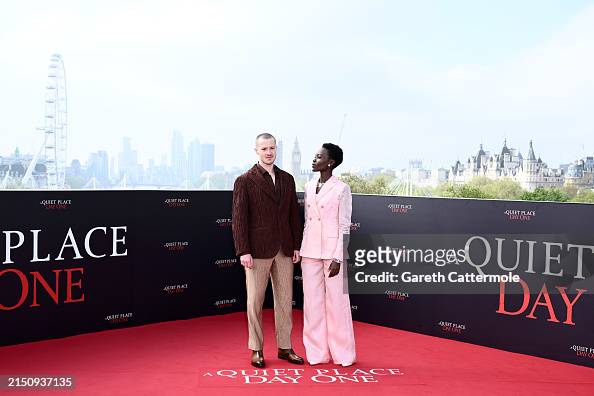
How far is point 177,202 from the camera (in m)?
6.34

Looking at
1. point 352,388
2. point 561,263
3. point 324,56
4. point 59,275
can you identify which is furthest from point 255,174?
point 324,56

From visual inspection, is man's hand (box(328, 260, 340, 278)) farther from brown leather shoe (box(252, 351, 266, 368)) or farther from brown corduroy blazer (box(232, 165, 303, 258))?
brown leather shoe (box(252, 351, 266, 368))

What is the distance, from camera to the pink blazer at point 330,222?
4645mm

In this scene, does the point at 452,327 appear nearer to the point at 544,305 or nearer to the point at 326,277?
the point at 544,305

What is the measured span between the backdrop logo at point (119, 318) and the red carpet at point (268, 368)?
0.11m

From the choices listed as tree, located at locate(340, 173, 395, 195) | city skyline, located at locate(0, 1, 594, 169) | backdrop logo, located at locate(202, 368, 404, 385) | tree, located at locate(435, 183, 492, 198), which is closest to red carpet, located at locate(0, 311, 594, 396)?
backdrop logo, located at locate(202, 368, 404, 385)

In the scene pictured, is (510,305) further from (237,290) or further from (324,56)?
(324,56)

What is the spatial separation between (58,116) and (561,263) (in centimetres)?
1844

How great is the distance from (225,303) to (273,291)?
2.05 metres

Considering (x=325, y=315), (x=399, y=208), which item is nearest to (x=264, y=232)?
(x=325, y=315)

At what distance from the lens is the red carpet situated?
4.26 m

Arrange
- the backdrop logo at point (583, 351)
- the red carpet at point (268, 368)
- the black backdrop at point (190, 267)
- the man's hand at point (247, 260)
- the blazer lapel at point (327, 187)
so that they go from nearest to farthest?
the red carpet at point (268, 368) < the man's hand at point (247, 260) < the blazer lapel at point (327, 187) < the backdrop logo at point (583, 351) < the black backdrop at point (190, 267)

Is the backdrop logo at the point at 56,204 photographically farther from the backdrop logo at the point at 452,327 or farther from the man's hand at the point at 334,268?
the backdrop logo at the point at 452,327

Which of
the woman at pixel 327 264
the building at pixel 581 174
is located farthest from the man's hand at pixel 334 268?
the building at pixel 581 174
